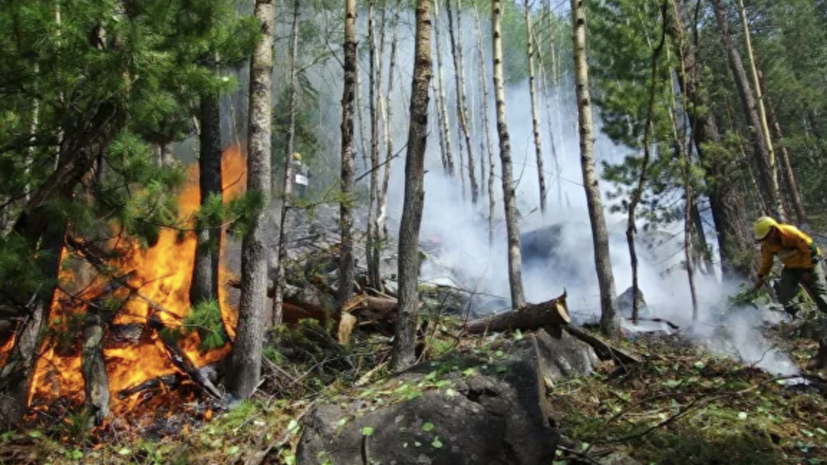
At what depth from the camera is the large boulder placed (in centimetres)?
351

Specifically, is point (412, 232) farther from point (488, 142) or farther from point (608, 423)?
point (488, 142)

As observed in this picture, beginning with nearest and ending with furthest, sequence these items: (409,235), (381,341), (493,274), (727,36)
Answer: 1. (409,235)
2. (381,341)
3. (727,36)
4. (493,274)

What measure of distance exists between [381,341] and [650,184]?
9105 mm

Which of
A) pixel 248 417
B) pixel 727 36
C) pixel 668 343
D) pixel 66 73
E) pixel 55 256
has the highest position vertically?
pixel 727 36

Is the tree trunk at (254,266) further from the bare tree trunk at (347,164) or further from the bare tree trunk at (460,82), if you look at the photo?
the bare tree trunk at (460,82)

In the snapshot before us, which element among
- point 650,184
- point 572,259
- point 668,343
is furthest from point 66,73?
point 572,259

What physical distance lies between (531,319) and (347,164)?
428 cm

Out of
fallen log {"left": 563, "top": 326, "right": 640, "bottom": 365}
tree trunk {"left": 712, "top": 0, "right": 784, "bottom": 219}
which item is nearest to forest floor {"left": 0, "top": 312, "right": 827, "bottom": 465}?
fallen log {"left": 563, "top": 326, "right": 640, "bottom": 365}

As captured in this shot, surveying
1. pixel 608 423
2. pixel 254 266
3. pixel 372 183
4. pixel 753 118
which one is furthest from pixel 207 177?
pixel 753 118

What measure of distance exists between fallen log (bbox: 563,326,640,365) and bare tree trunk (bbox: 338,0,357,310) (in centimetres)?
363

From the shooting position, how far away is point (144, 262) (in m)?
5.76

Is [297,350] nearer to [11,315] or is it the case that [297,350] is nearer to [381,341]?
[381,341]

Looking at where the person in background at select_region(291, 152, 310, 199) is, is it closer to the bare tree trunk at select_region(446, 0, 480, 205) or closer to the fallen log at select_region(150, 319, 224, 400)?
the bare tree trunk at select_region(446, 0, 480, 205)

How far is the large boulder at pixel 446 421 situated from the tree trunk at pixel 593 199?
3.72 m
